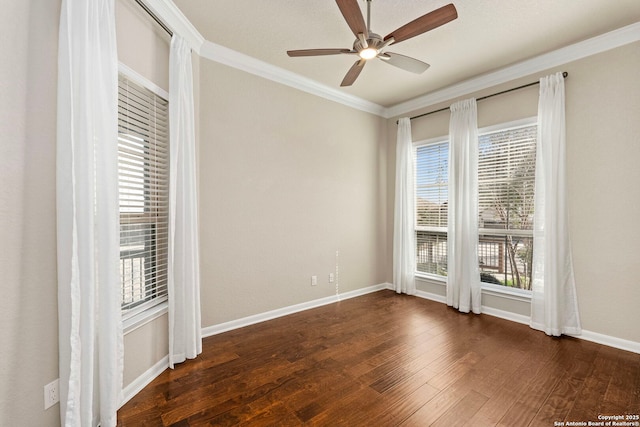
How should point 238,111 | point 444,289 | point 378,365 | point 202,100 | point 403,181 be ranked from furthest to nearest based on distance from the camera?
point 403,181, point 444,289, point 238,111, point 202,100, point 378,365

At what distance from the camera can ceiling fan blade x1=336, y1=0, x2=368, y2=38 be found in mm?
1770

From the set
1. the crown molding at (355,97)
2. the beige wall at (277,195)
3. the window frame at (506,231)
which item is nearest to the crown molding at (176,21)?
the crown molding at (355,97)

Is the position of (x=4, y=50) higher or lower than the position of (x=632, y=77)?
lower

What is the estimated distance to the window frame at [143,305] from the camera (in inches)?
79.7

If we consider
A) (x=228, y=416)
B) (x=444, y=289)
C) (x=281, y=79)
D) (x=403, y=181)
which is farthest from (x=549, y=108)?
(x=228, y=416)

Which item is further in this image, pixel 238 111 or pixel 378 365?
pixel 238 111

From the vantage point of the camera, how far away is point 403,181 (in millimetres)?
4613

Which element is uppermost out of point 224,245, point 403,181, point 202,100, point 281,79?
point 281,79

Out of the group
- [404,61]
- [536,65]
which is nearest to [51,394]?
[404,61]

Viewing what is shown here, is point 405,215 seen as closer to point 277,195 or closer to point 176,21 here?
point 277,195

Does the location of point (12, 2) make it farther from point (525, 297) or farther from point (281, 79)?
point (525, 297)

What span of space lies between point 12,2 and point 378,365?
324 centimetres

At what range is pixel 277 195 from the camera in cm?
358

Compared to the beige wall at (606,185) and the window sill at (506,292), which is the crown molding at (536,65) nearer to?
the beige wall at (606,185)
